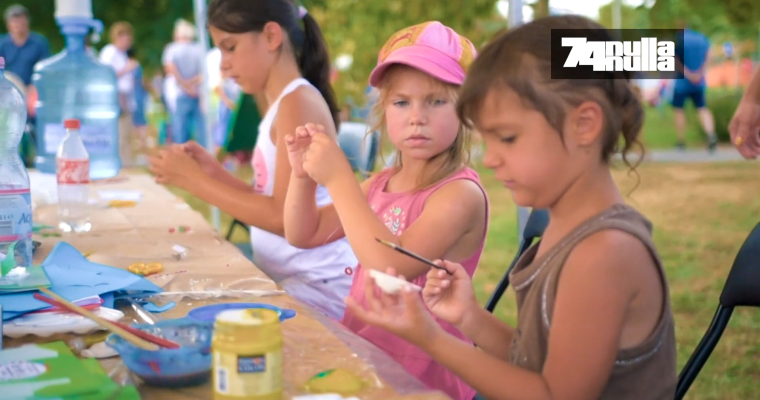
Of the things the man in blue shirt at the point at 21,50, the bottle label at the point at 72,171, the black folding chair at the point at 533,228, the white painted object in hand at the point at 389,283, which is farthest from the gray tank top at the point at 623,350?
the man in blue shirt at the point at 21,50

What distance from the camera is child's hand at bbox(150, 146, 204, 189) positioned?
205cm

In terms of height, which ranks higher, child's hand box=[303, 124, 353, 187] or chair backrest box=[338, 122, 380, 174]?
child's hand box=[303, 124, 353, 187]

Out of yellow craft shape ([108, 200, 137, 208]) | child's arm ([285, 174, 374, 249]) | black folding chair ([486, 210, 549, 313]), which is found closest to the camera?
child's arm ([285, 174, 374, 249])

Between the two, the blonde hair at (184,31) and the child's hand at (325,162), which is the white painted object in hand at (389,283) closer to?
the child's hand at (325,162)

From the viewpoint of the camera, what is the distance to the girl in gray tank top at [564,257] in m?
1.07

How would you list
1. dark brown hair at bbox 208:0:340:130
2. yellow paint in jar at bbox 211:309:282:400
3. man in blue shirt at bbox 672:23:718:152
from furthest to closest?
man in blue shirt at bbox 672:23:718:152, dark brown hair at bbox 208:0:340:130, yellow paint in jar at bbox 211:309:282:400

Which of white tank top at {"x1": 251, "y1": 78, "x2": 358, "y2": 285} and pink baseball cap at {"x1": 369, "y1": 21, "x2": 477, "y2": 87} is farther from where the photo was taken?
white tank top at {"x1": 251, "y1": 78, "x2": 358, "y2": 285}

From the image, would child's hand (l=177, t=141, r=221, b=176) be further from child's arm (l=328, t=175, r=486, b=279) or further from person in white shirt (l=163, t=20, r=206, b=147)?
person in white shirt (l=163, t=20, r=206, b=147)

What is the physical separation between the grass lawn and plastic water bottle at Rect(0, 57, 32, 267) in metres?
2.40

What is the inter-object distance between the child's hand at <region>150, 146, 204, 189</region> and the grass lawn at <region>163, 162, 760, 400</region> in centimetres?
202

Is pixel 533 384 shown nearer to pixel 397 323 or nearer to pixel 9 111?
pixel 397 323

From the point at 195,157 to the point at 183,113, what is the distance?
6.86 meters

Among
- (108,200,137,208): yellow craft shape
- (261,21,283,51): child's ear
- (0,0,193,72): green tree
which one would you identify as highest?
(0,0,193,72): green tree

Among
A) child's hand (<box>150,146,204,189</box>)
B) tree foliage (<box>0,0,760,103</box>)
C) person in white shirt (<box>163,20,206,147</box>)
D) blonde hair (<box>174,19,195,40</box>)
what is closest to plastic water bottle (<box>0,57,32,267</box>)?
child's hand (<box>150,146,204,189</box>)
